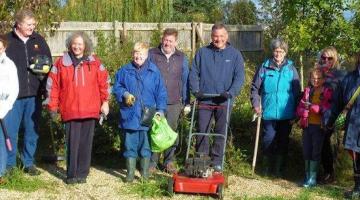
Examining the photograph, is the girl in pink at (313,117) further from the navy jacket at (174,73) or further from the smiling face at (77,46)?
the smiling face at (77,46)

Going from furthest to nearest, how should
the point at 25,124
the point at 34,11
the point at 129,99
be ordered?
the point at 34,11
the point at 25,124
the point at 129,99

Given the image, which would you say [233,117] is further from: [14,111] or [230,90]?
[14,111]

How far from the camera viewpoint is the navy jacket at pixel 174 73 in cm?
779

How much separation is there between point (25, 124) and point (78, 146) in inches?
31.4

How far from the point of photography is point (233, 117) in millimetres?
9094

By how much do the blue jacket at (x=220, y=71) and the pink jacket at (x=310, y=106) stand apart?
2.58 feet

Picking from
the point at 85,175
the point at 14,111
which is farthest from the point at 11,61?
the point at 85,175

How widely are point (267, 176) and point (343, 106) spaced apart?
1.55 m

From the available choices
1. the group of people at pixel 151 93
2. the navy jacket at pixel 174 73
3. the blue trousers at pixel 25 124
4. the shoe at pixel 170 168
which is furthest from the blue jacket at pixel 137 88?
the blue trousers at pixel 25 124

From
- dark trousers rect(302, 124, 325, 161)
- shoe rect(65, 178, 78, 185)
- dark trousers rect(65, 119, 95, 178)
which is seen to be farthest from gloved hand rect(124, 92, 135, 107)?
dark trousers rect(302, 124, 325, 161)

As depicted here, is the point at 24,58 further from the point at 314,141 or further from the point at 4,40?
the point at 314,141

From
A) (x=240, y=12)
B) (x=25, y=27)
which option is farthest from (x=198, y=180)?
(x=240, y=12)

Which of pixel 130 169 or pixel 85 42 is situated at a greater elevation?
pixel 85 42

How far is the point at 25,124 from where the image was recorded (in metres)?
7.75
